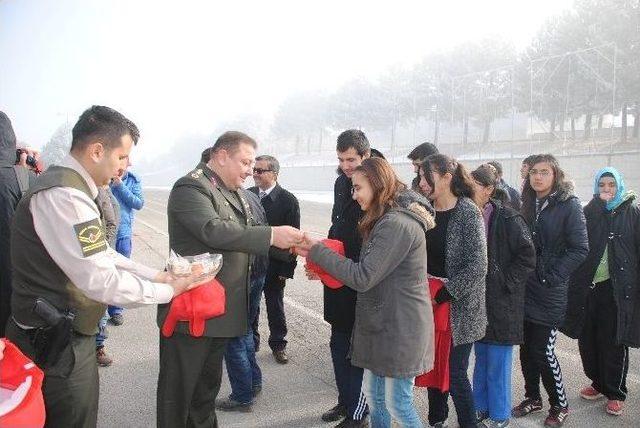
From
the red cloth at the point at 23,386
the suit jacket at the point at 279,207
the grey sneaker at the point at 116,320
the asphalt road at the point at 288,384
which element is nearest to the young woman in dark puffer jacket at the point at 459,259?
the asphalt road at the point at 288,384

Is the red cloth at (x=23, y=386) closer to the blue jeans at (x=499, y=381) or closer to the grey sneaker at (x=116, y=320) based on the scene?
the blue jeans at (x=499, y=381)

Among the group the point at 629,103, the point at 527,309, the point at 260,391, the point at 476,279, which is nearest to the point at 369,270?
the point at 476,279

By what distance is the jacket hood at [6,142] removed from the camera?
3.46m

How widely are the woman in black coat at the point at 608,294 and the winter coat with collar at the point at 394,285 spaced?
2.21 metres

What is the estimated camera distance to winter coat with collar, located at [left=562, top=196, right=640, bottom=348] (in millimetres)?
4266

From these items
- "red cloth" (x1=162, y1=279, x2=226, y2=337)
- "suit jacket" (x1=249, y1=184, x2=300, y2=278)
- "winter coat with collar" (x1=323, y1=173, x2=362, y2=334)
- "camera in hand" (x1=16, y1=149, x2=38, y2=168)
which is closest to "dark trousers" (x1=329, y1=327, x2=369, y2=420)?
"winter coat with collar" (x1=323, y1=173, x2=362, y2=334)

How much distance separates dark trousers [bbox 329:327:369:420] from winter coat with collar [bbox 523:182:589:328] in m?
1.48

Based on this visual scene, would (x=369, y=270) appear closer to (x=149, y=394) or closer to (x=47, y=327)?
(x=47, y=327)

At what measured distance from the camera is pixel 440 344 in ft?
11.9

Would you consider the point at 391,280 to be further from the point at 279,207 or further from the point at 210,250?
the point at 279,207

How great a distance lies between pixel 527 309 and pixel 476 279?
0.93m

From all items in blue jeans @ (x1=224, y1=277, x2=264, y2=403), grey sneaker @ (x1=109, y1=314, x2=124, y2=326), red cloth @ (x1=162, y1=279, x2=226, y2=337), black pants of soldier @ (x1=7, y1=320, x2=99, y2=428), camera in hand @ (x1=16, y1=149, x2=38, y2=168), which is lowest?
grey sneaker @ (x1=109, y1=314, x2=124, y2=326)

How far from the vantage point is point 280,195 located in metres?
5.68

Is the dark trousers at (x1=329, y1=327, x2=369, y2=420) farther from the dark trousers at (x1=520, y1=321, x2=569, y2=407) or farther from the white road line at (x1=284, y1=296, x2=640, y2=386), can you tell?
the white road line at (x1=284, y1=296, x2=640, y2=386)
